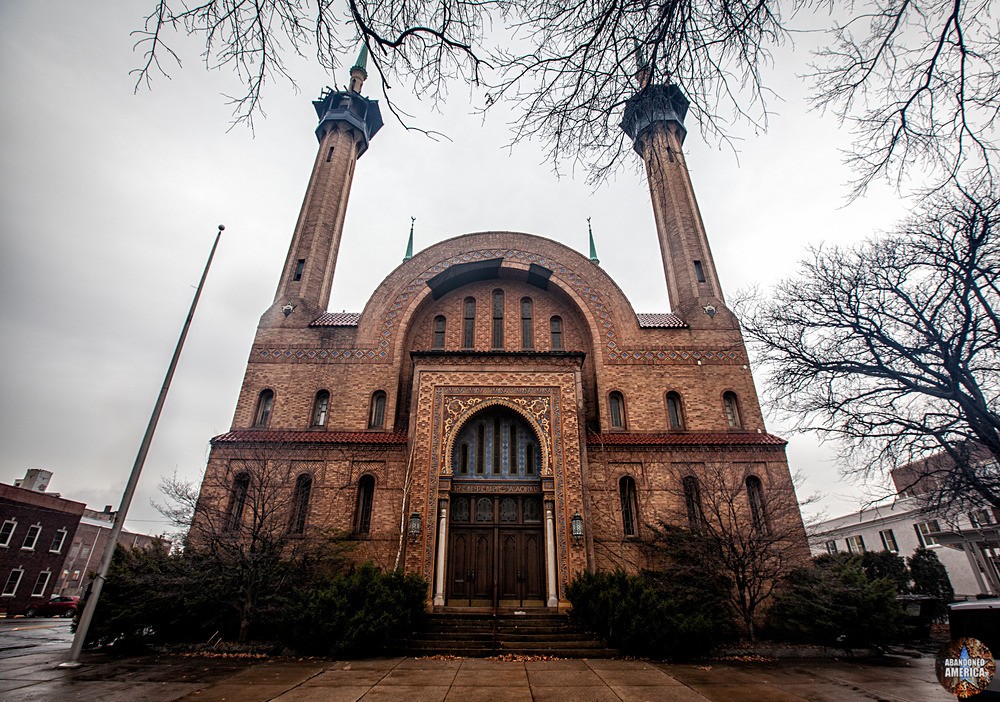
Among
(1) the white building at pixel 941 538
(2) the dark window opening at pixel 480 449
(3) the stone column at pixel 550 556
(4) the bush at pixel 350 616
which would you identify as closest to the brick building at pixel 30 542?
(4) the bush at pixel 350 616

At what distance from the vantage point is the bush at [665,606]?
10.6m

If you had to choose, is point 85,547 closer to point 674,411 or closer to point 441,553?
point 441,553

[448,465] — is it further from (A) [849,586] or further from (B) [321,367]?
(A) [849,586]

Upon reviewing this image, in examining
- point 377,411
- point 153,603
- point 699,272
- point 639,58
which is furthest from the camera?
point 699,272

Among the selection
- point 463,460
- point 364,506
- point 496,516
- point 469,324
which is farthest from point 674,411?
point 364,506

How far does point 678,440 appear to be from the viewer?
1661cm

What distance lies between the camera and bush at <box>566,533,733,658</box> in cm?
1058

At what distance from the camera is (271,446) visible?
15.9m

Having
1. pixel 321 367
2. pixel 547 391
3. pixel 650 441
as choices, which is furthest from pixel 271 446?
pixel 650 441

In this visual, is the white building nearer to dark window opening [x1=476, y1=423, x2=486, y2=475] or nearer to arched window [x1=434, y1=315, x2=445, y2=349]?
dark window opening [x1=476, y1=423, x2=486, y2=475]

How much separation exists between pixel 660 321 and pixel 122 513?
61.7 feet

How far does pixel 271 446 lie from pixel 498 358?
814 cm

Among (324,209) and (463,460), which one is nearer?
(463,460)

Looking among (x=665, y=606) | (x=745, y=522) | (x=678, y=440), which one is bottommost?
(x=665, y=606)
